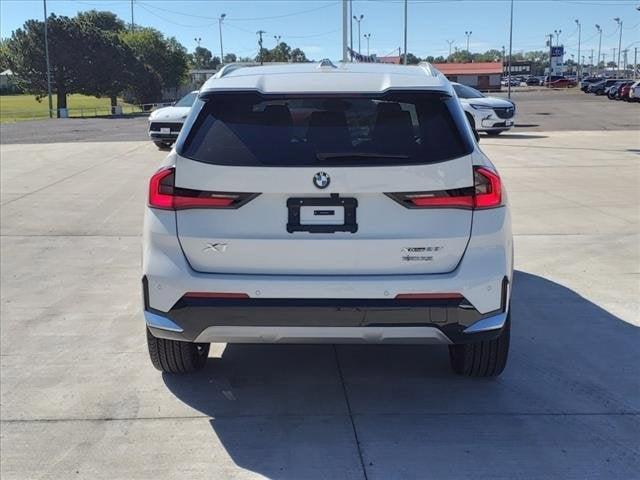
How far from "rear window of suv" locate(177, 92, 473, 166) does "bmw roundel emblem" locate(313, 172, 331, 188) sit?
69mm

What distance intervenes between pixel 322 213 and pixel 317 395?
127 centimetres

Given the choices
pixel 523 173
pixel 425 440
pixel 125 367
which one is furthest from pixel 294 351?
pixel 523 173

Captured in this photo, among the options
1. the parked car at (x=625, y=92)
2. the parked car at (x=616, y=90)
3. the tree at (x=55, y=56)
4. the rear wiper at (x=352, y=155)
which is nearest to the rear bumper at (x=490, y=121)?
the rear wiper at (x=352, y=155)

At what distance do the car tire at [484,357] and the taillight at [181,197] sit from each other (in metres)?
1.62

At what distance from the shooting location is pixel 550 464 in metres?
3.37

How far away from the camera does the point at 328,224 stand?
345 centimetres

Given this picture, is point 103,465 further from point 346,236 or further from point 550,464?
point 550,464

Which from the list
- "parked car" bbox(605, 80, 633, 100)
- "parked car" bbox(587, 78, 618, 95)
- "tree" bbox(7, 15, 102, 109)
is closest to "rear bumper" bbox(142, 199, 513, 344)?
"parked car" bbox(605, 80, 633, 100)

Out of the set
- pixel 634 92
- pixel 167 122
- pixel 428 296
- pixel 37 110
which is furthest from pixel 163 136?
pixel 37 110

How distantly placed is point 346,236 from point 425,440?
1145mm

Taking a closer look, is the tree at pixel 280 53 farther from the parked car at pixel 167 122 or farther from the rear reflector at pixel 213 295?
the rear reflector at pixel 213 295

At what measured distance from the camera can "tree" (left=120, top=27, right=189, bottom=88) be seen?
3383 inches

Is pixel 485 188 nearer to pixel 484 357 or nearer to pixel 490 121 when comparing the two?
pixel 484 357

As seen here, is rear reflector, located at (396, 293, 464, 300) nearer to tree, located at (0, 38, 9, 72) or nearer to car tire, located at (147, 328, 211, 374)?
car tire, located at (147, 328, 211, 374)
